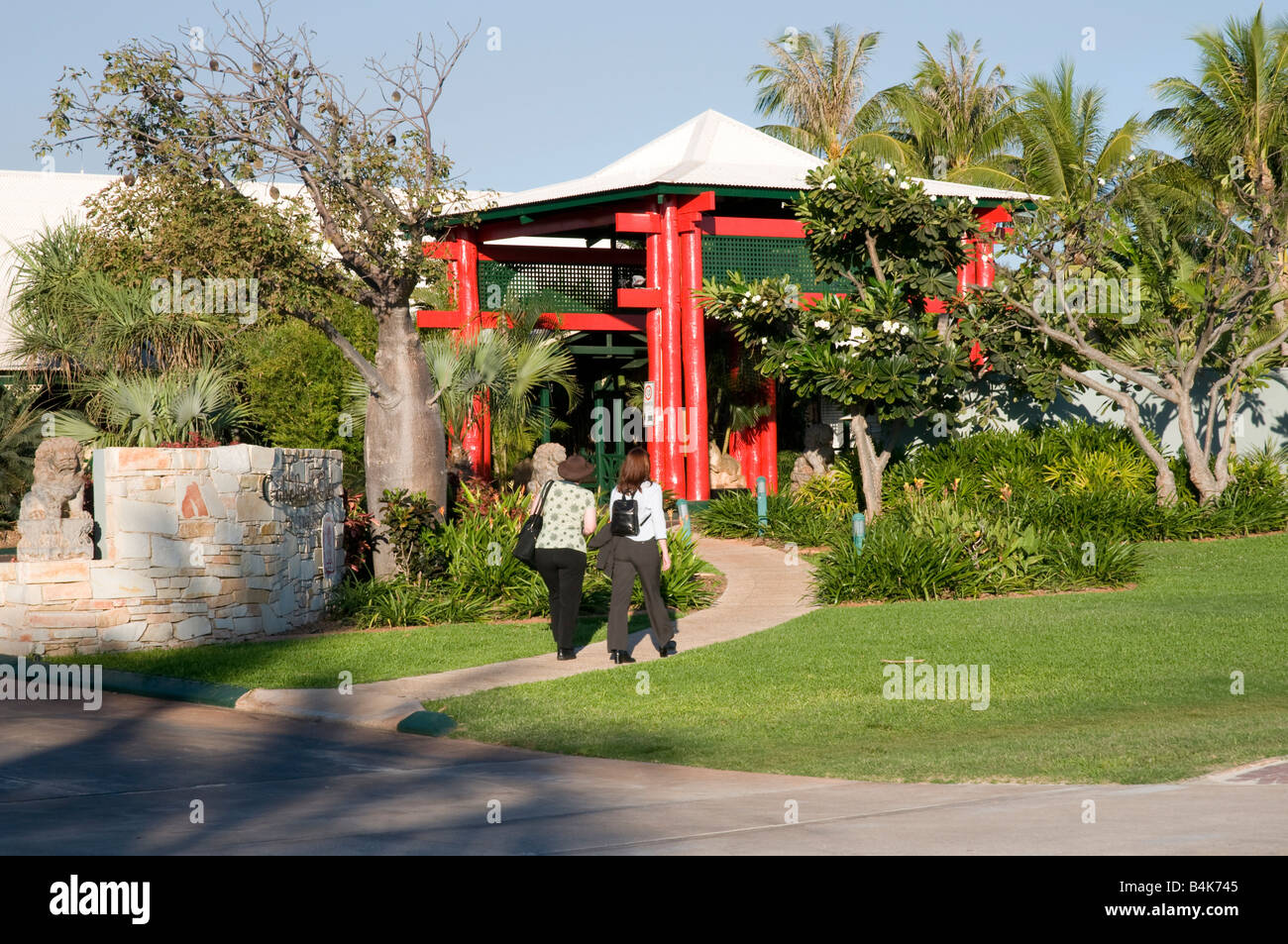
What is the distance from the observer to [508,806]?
6.87 metres

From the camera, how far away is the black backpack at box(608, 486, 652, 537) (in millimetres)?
11359

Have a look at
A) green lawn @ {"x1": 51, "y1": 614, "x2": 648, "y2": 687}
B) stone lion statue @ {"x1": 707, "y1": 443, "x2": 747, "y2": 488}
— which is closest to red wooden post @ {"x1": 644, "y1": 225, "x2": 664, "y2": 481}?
stone lion statue @ {"x1": 707, "y1": 443, "x2": 747, "y2": 488}

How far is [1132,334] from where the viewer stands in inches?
829

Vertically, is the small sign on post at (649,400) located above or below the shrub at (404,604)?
above

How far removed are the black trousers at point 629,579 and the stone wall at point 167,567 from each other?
3.81m

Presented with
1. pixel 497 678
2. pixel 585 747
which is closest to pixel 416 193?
pixel 497 678

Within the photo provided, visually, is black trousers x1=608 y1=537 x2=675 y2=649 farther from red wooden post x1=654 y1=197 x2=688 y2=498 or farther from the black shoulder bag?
red wooden post x1=654 y1=197 x2=688 y2=498

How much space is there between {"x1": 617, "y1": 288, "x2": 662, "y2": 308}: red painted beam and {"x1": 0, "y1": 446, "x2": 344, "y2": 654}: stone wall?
9.15 m

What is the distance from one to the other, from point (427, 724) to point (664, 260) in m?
14.2

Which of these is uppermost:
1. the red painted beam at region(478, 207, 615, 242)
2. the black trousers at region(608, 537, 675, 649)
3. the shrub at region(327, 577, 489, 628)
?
the red painted beam at region(478, 207, 615, 242)

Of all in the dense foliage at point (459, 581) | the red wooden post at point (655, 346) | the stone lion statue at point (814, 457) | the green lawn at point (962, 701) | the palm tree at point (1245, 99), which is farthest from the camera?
the palm tree at point (1245, 99)

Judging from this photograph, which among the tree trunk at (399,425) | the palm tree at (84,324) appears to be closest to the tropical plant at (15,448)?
the palm tree at (84,324)

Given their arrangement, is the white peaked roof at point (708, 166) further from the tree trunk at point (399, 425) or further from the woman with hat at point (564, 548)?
the woman with hat at point (564, 548)

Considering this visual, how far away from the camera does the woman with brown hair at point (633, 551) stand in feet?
37.3
